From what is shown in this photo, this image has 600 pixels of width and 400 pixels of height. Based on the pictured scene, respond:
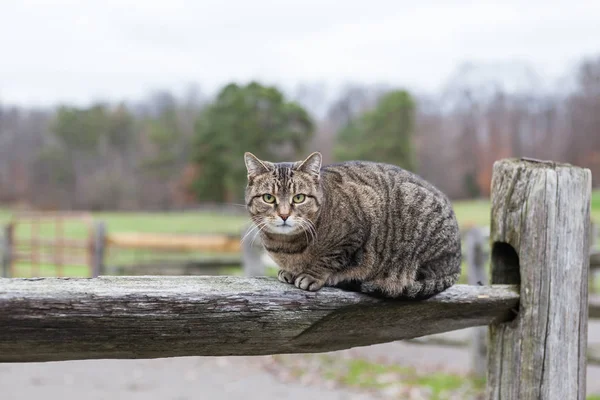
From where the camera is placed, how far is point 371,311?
164cm

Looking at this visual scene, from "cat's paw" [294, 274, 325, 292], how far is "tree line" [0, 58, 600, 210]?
17.1 ft

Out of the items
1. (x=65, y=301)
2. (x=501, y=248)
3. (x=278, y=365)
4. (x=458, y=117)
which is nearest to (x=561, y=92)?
(x=458, y=117)

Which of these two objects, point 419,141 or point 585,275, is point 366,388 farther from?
point 419,141

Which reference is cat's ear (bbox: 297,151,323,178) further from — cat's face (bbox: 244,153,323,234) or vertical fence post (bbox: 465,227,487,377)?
vertical fence post (bbox: 465,227,487,377)

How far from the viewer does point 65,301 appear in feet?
4.10

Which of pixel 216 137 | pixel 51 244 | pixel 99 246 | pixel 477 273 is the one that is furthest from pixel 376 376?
pixel 51 244

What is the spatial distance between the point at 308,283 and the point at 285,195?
381 millimetres

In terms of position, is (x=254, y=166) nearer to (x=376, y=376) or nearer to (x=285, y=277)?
(x=285, y=277)

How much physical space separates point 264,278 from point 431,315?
53cm

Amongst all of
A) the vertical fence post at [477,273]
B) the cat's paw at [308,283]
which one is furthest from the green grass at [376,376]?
the cat's paw at [308,283]

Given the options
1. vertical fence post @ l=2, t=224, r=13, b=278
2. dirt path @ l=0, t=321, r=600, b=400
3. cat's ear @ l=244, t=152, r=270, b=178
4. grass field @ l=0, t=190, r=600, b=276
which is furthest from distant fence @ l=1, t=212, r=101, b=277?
cat's ear @ l=244, t=152, r=270, b=178

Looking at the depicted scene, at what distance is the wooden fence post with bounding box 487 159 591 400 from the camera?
1.74 metres

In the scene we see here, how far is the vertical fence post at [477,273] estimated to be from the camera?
5.28 metres

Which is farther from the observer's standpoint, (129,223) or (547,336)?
(129,223)
